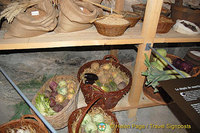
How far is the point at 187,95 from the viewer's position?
0.67 m

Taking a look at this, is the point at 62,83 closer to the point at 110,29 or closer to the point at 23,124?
the point at 23,124

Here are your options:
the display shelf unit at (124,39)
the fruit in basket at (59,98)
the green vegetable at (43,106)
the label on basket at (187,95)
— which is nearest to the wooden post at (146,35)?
the display shelf unit at (124,39)

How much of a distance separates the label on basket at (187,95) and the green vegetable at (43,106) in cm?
109

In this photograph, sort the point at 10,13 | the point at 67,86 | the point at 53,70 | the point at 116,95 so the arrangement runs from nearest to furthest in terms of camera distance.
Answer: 1. the point at 10,13
2. the point at 116,95
3. the point at 67,86
4. the point at 53,70

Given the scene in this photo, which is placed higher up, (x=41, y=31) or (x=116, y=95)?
(x=41, y=31)

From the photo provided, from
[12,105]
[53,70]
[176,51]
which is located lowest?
[12,105]

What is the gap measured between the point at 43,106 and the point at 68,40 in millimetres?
731

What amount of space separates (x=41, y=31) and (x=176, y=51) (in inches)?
Result: 90.4

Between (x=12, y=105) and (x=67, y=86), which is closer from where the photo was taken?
(x=67, y=86)

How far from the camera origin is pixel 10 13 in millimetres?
951

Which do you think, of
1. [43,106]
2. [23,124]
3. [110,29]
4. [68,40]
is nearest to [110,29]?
[110,29]

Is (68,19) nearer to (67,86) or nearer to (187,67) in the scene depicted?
(67,86)

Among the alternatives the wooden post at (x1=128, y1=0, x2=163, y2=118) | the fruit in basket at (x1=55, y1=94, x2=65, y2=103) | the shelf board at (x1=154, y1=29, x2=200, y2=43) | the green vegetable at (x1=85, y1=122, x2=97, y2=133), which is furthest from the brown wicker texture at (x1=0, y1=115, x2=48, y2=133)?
the shelf board at (x1=154, y1=29, x2=200, y2=43)

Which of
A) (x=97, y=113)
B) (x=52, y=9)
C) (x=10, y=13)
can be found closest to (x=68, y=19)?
(x=52, y=9)
